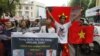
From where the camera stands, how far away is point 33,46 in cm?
838

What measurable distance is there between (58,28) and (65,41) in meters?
0.43

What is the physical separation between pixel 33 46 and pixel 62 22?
5.67ft

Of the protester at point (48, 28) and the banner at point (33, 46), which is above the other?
the protester at point (48, 28)

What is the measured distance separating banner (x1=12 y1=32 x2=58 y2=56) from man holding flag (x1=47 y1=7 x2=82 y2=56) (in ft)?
4.09

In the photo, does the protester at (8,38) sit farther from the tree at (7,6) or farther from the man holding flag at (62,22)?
the tree at (7,6)

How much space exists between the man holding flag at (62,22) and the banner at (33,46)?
1.25 meters

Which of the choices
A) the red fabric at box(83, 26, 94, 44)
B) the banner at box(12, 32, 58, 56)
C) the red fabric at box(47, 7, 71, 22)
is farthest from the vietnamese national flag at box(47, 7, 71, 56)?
the banner at box(12, 32, 58, 56)

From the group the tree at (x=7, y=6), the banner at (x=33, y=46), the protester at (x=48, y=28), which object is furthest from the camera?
the tree at (x=7, y=6)

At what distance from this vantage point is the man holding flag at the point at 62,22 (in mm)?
9750

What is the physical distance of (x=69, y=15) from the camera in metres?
9.90

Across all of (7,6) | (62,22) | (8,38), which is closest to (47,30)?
(62,22)

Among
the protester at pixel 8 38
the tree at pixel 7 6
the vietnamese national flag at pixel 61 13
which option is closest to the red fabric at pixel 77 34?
the vietnamese national flag at pixel 61 13

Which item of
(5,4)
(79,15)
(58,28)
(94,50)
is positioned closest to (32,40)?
(58,28)

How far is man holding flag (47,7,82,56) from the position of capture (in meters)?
9.75
